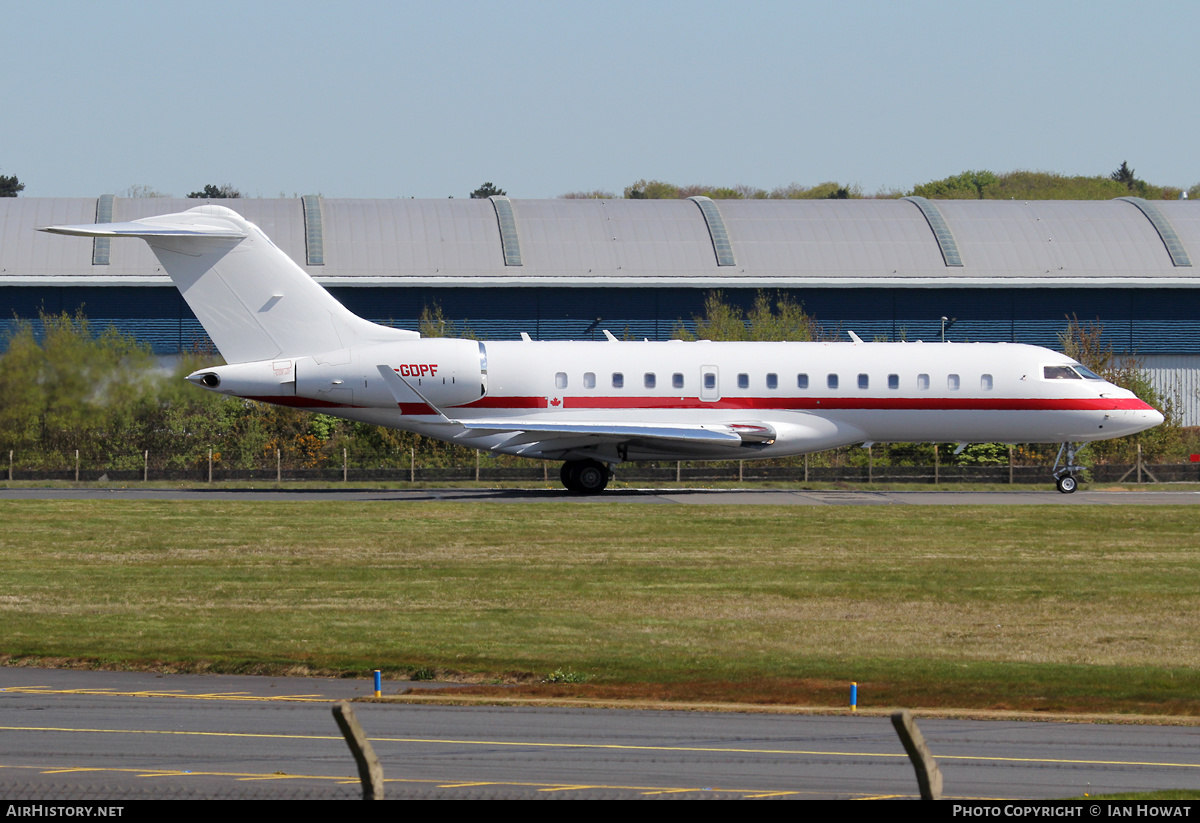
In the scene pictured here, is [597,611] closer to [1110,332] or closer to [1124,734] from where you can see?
[1124,734]

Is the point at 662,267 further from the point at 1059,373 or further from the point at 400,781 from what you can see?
the point at 400,781

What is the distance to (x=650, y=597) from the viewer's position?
71.5 ft

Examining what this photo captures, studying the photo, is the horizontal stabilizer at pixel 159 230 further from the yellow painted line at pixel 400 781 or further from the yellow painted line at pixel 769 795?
the yellow painted line at pixel 769 795

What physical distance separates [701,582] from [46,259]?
49.0 m

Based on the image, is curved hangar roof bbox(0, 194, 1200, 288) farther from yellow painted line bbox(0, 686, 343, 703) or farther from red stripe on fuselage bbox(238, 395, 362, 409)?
yellow painted line bbox(0, 686, 343, 703)

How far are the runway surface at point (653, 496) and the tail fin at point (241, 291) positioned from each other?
4042mm

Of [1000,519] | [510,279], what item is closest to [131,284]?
[510,279]

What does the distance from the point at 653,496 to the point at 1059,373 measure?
11.6 meters

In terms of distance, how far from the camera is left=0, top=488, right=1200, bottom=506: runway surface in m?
36.1

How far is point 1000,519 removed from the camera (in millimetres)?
31984

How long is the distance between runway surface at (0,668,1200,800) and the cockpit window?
1019 inches

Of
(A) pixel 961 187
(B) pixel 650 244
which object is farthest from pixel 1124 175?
(B) pixel 650 244

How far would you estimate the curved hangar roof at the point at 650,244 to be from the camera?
64.4 m

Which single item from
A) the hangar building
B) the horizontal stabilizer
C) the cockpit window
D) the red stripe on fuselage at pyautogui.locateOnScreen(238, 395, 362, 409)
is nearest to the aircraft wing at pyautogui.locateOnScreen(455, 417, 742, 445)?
the red stripe on fuselage at pyautogui.locateOnScreen(238, 395, 362, 409)
